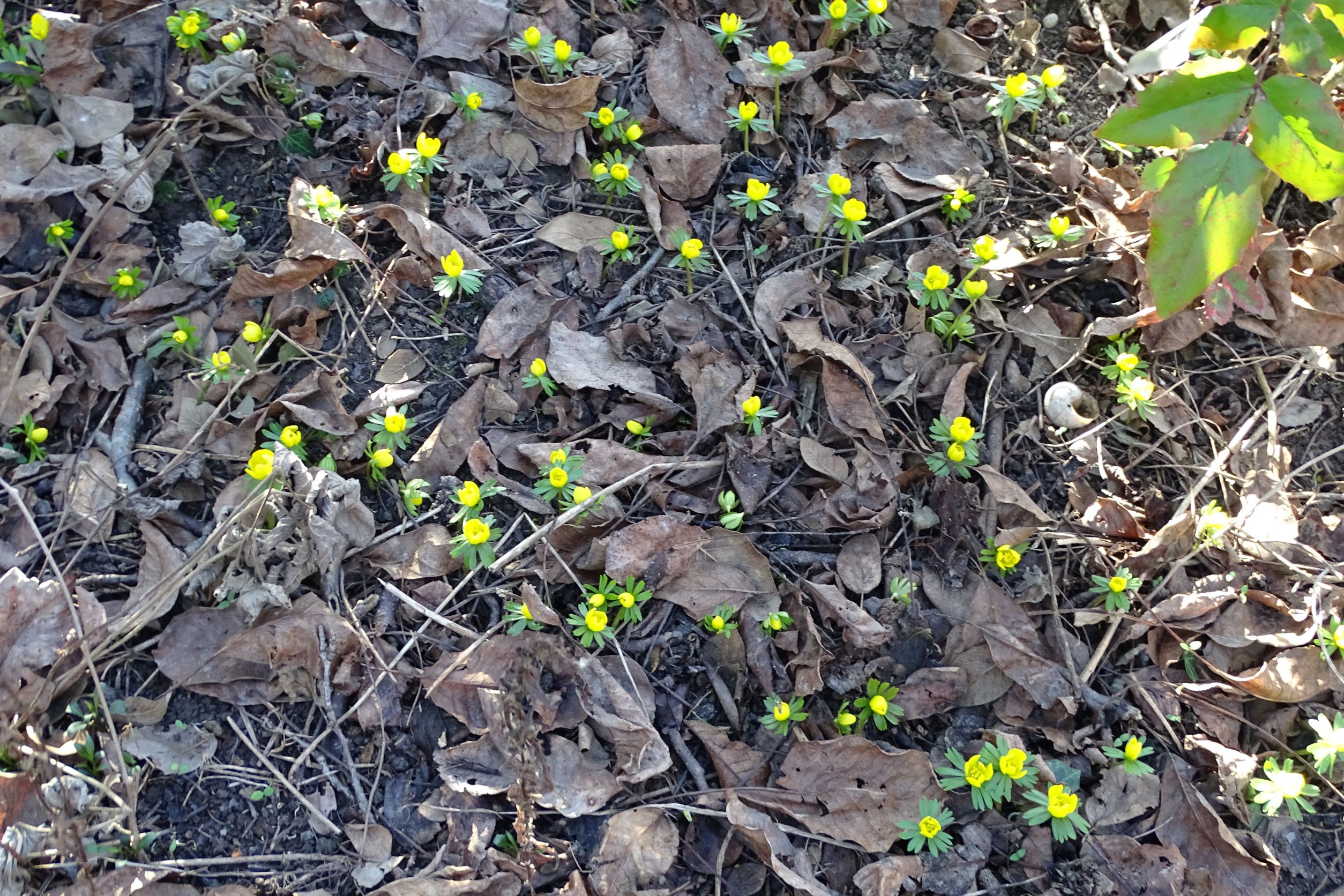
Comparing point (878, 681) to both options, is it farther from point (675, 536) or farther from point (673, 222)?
point (673, 222)

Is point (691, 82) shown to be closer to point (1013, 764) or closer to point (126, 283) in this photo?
point (126, 283)

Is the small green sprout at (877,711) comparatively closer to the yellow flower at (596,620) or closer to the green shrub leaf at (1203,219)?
the yellow flower at (596,620)

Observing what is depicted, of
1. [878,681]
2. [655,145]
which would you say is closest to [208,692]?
[878,681]

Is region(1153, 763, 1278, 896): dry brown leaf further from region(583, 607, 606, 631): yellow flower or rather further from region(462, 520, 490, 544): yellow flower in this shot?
region(462, 520, 490, 544): yellow flower

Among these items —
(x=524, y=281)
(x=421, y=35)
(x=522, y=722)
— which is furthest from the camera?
(x=421, y=35)

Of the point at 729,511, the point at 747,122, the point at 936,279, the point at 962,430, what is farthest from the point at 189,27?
the point at 962,430

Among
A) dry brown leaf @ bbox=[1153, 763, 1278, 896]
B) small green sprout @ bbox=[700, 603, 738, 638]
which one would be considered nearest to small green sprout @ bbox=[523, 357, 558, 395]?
small green sprout @ bbox=[700, 603, 738, 638]

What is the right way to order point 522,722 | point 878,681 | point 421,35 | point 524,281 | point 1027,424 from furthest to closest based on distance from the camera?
point 421,35
point 524,281
point 1027,424
point 878,681
point 522,722
